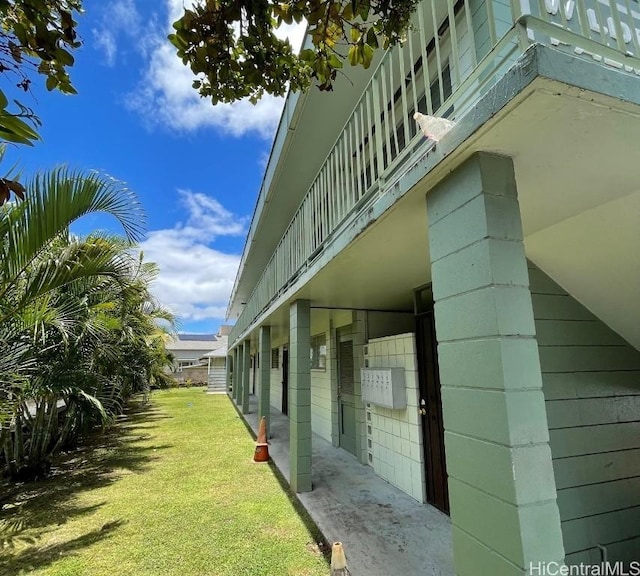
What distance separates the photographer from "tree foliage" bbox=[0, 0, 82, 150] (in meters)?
1.13

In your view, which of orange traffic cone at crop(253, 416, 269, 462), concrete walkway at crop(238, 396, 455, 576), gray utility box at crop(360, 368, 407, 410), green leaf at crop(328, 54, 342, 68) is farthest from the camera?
orange traffic cone at crop(253, 416, 269, 462)

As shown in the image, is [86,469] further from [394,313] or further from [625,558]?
[625,558]

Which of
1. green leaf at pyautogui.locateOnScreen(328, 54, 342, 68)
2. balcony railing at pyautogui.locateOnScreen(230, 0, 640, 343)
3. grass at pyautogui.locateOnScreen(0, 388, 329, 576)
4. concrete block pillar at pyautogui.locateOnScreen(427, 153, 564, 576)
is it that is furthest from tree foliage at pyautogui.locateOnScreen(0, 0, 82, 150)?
grass at pyautogui.locateOnScreen(0, 388, 329, 576)

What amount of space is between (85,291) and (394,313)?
221 inches

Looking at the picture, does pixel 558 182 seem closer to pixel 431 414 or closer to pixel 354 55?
pixel 354 55

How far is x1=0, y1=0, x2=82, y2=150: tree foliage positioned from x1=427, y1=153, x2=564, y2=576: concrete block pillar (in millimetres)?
1824

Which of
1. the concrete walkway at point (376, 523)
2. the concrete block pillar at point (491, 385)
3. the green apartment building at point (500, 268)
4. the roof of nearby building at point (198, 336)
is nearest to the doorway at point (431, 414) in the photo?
the green apartment building at point (500, 268)

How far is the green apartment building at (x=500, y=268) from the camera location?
5.19 feet

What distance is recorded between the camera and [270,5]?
1.40 metres

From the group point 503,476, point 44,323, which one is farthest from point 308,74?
point 44,323

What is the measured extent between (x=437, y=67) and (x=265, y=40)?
5.32 ft

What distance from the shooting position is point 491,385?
5.50 feet

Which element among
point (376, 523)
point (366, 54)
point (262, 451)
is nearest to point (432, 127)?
point (366, 54)

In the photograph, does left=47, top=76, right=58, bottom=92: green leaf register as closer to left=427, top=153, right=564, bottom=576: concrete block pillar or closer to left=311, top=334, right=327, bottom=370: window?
left=427, top=153, right=564, bottom=576: concrete block pillar
